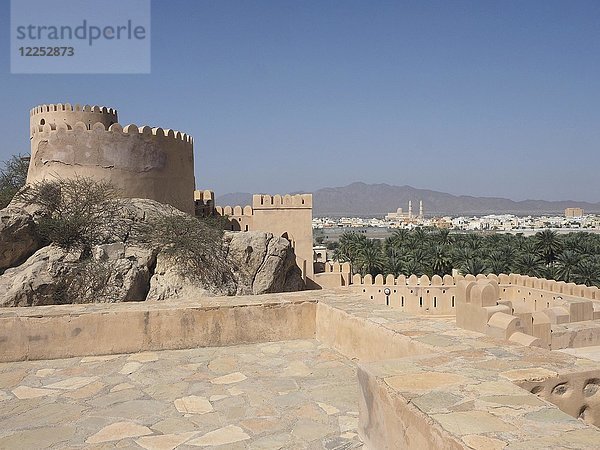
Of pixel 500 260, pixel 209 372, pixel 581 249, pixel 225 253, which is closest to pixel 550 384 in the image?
pixel 209 372

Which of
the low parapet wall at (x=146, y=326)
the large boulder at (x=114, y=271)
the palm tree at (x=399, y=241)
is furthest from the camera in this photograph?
the palm tree at (x=399, y=241)

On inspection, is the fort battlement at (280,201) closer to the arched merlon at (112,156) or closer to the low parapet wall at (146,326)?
the arched merlon at (112,156)

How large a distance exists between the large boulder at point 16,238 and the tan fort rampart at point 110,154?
8.20 feet

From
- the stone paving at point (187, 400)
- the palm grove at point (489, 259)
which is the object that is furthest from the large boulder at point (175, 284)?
the palm grove at point (489, 259)

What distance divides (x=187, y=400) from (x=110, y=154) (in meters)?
13.9

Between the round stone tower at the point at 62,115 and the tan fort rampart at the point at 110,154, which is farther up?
the round stone tower at the point at 62,115

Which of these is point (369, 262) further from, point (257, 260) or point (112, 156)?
point (112, 156)

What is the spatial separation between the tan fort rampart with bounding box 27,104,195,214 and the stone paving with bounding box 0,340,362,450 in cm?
1279

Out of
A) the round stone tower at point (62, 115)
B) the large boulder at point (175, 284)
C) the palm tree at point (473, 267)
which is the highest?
the round stone tower at point (62, 115)

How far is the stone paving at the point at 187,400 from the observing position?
2.61 metres

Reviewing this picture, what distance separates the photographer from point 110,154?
1566 cm

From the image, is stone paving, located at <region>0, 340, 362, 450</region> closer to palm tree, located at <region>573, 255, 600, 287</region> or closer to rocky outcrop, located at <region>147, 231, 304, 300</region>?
rocky outcrop, located at <region>147, 231, 304, 300</region>

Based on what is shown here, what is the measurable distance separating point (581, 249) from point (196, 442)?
113 feet

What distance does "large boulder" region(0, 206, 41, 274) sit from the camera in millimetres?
12570
